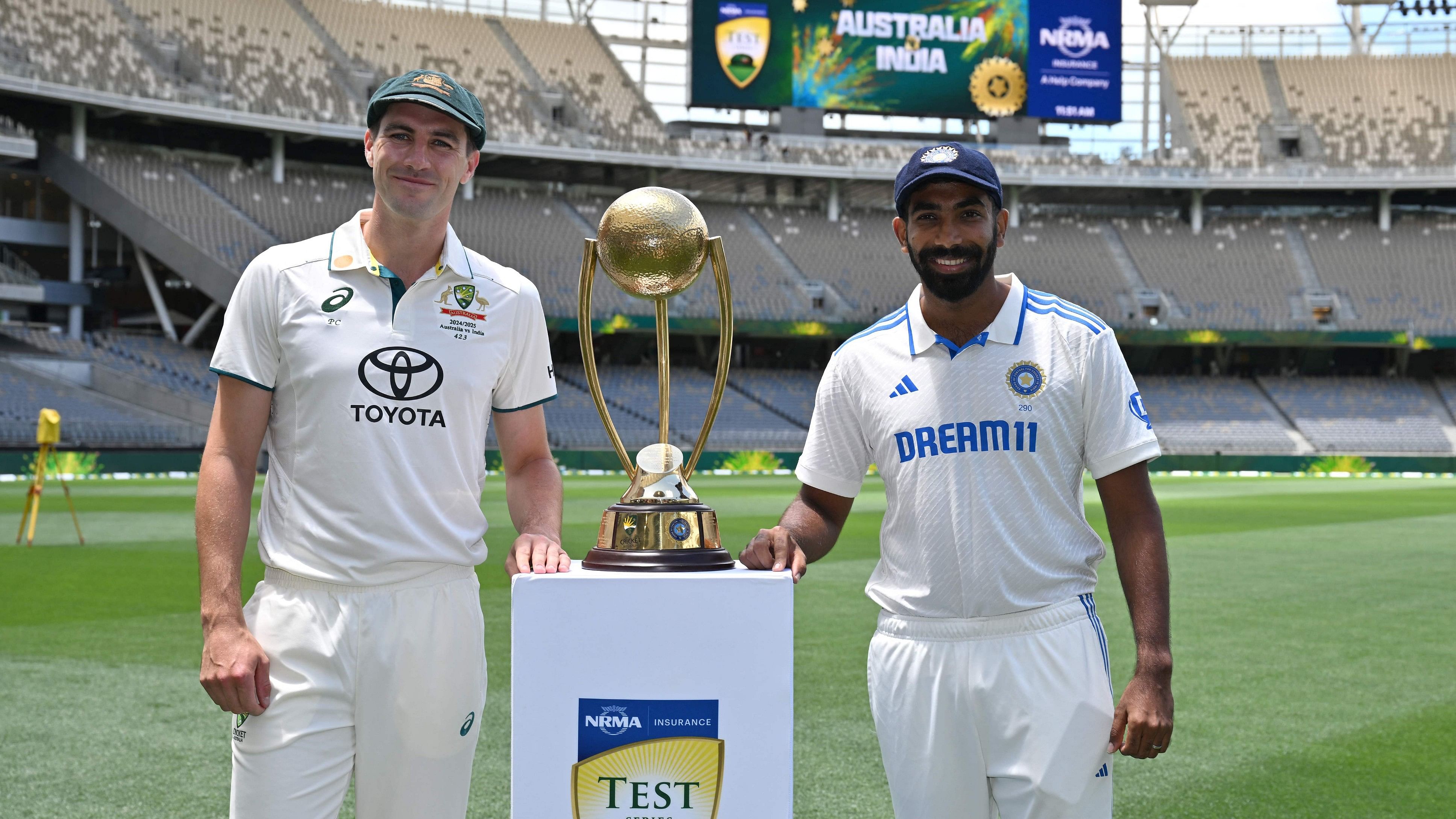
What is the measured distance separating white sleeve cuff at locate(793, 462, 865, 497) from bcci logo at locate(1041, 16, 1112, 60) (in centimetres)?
4319

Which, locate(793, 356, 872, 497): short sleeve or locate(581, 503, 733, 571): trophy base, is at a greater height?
locate(793, 356, 872, 497): short sleeve

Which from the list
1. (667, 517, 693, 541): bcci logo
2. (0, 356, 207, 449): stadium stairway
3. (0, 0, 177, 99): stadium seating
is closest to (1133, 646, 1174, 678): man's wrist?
(667, 517, 693, 541): bcci logo

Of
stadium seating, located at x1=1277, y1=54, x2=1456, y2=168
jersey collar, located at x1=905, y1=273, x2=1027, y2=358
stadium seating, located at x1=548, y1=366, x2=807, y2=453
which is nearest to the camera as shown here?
jersey collar, located at x1=905, y1=273, x2=1027, y2=358

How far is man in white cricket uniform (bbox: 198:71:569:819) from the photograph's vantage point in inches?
104

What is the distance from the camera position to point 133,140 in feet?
127

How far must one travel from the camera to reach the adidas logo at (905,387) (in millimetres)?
2893

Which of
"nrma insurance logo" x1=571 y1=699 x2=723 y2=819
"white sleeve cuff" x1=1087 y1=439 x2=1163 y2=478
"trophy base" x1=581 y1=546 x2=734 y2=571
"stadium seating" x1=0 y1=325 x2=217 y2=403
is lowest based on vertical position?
"nrma insurance logo" x1=571 y1=699 x2=723 y2=819

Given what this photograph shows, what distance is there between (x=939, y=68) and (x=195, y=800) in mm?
41427

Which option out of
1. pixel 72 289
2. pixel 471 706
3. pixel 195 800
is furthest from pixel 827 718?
pixel 72 289

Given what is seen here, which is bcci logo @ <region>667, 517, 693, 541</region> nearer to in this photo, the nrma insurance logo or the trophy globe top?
the nrma insurance logo

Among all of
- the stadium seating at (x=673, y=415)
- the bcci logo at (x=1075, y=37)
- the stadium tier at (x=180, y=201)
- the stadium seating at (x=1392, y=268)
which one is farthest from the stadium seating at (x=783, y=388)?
the stadium seating at (x=1392, y=268)

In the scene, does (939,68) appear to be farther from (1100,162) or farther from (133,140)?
(133,140)

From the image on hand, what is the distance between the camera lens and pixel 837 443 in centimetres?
309

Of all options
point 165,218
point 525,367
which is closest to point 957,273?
point 525,367
